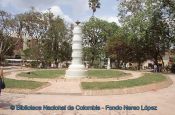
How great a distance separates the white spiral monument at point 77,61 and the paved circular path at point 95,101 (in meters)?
8.57

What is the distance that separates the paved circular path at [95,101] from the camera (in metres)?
13.4

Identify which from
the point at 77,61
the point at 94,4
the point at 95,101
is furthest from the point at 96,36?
the point at 95,101

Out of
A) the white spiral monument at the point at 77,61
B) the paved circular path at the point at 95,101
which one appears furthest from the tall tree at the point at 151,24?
the paved circular path at the point at 95,101

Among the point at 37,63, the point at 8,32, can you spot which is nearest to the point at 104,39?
the point at 37,63

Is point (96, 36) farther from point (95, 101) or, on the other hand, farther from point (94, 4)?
point (95, 101)

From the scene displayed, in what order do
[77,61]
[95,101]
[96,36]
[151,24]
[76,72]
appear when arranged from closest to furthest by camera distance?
[95,101], [76,72], [77,61], [151,24], [96,36]

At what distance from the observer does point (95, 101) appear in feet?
54.1

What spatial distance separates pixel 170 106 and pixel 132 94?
4259 mm

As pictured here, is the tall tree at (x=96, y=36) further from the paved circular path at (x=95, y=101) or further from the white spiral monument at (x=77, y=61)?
the paved circular path at (x=95, y=101)

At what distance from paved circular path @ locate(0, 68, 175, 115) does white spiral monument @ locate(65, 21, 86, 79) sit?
28.1ft

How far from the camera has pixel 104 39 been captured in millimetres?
66750

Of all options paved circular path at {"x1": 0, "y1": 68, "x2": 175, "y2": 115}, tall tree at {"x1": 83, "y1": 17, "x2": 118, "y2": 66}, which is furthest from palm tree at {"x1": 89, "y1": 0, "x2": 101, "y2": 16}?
paved circular path at {"x1": 0, "y1": 68, "x2": 175, "y2": 115}

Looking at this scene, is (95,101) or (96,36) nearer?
(95,101)

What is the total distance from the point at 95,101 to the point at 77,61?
1182cm
